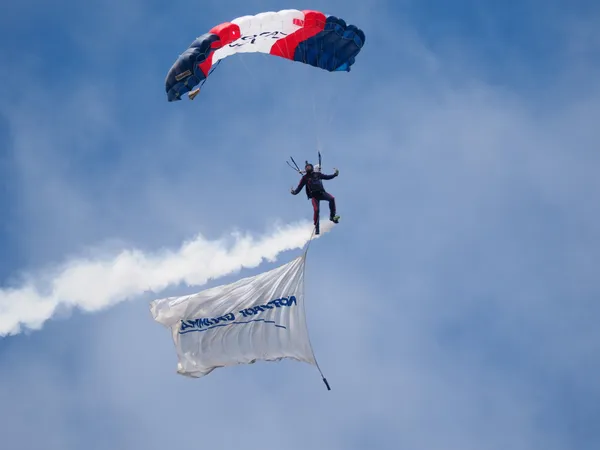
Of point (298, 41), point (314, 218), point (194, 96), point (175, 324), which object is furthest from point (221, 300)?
point (298, 41)

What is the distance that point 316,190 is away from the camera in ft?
83.5

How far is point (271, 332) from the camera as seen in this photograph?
25.7m

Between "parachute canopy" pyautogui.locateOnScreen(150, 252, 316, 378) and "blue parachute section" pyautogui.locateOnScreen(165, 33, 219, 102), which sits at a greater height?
"blue parachute section" pyautogui.locateOnScreen(165, 33, 219, 102)

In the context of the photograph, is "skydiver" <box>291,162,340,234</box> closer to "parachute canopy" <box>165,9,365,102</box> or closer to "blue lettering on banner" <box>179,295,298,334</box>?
"blue lettering on banner" <box>179,295,298,334</box>

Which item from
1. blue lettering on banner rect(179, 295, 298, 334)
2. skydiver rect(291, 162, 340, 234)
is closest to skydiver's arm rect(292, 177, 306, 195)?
skydiver rect(291, 162, 340, 234)

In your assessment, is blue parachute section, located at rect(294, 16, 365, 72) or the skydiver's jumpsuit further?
blue parachute section, located at rect(294, 16, 365, 72)

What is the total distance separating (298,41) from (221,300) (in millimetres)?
7421

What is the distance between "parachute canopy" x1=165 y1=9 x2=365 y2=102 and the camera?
82.2ft

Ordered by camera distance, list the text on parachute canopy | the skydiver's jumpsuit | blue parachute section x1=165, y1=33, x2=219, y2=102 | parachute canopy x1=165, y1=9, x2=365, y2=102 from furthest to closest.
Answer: the text on parachute canopy < the skydiver's jumpsuit < parachute canopy x1=165, y1=9, x2=365, y2=102 < blue parachute section x1=165, y1=33, x2=219, y2=102

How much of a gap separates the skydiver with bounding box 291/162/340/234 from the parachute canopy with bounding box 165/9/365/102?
3.15m

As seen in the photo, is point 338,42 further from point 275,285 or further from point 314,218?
point 275,285

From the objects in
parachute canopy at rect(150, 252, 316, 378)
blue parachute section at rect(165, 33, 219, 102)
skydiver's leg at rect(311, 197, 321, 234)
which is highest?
blue parachute section at rect(165, 33, 219, 102)

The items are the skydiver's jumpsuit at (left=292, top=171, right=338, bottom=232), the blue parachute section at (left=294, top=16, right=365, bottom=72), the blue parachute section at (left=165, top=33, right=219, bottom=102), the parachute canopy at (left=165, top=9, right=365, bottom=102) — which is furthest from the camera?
the blue parachute section at (left=294, top=16, right=365, bottom=72)

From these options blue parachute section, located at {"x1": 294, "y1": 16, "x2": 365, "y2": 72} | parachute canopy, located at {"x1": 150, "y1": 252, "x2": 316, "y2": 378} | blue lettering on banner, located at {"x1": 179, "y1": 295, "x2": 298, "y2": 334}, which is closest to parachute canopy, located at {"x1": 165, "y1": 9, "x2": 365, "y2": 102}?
blue parachute section, located at {"x1": 294, "y1": 16, "x2": 365, "y2": 72}
